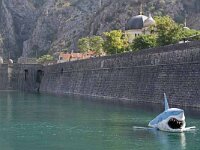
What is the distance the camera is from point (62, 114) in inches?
1950

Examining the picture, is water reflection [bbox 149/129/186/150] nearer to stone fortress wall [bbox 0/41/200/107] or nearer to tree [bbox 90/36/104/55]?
stone fortress wall [bbox 0/41/200/107]

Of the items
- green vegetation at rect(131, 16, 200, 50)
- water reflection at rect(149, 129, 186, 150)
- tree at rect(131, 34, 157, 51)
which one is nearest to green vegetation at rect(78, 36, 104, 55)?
green vegetation at rect(131, 16, 200, 50)

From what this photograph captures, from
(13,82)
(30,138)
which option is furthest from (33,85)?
(30,138)

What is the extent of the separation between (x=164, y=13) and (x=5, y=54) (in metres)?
78.0

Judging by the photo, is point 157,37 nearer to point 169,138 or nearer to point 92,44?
point 92,44

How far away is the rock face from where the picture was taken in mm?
135500

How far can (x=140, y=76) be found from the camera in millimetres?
61375

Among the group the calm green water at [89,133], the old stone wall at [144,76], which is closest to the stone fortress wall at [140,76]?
the old stone wall at [144,76]

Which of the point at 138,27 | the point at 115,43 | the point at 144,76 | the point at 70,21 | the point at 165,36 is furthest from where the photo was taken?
the point at 70,21

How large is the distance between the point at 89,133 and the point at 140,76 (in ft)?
89.3

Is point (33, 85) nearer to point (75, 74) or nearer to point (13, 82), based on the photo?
point (13, 82)

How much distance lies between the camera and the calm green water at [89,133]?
29.8m

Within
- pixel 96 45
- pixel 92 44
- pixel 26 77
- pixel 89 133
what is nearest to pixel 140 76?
pixel 89 133

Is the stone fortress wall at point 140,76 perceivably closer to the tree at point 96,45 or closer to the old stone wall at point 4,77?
the tree at point 96,45
